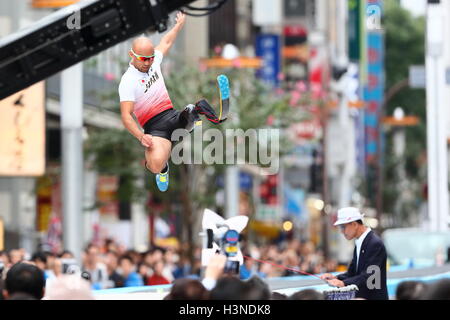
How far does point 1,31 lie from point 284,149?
759 cm

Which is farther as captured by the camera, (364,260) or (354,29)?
(354,29)

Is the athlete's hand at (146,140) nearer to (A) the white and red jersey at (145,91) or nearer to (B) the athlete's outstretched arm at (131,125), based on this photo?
(B) the athlete's outstretched arm at (131,125)

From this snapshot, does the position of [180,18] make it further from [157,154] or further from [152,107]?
[157,154]

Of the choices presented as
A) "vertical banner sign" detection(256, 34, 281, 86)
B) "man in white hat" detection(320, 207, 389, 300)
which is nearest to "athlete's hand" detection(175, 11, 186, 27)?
"man in white hat" detection(320, 207, 389, 300)

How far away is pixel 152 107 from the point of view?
451 inches

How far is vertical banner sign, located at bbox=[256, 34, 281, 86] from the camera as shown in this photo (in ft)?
162

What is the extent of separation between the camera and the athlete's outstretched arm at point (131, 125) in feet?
36.0

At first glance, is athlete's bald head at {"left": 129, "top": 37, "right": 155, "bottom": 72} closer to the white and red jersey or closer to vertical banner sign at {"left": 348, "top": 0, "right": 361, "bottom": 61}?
the white and red jersey

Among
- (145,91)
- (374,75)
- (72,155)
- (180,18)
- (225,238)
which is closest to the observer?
(145,91)

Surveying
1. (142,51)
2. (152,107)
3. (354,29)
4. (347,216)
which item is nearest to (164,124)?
(152,107)

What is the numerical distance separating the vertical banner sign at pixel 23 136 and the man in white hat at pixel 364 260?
11.6m

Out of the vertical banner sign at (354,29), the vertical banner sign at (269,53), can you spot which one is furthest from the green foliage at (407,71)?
the vertical banner sign at (269,53)

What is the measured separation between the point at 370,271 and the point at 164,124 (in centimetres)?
247

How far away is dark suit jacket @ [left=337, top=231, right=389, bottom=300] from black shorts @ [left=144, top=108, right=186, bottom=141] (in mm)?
2250
